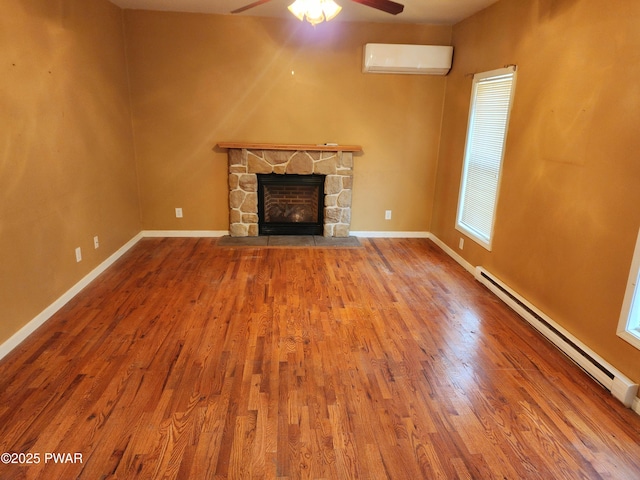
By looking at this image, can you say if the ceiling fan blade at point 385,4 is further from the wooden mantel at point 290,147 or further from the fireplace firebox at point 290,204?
the fireplace firebox at point 290,204

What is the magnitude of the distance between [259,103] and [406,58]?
177 centimetres

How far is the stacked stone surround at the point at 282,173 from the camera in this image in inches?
197

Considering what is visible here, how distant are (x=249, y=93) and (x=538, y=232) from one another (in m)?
3.46

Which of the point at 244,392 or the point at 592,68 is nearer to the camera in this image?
the point at 244,392

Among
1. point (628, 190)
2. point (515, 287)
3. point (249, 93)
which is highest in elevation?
point (249, 93)

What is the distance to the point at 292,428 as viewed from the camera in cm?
208

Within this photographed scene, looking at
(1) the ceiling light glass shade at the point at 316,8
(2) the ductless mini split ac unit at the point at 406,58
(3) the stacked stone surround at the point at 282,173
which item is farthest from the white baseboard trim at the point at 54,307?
(2) the ductless mini split ac unit at the point at 406,58

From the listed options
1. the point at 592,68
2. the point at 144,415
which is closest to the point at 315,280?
the point at 144,415

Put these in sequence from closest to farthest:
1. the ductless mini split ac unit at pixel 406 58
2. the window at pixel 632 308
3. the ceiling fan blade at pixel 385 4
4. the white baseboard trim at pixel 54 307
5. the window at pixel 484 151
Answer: the window at pixel 632 308, the ceiling fan blade at pixel 385 4, the white baseboard trim at pixel 54 307, the window at pixel 484 151, the ductless mini split ac unit at pixel 406 58

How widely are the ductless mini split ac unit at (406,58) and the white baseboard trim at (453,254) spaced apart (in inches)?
80.0

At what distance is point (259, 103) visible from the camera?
4.94 m

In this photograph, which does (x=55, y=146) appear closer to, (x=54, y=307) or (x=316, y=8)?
(x=54, y=307)

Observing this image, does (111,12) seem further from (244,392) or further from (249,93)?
(244,392)

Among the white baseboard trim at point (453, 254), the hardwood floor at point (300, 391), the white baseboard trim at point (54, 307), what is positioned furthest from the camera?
the white baseboard trim at point (453, 254)
